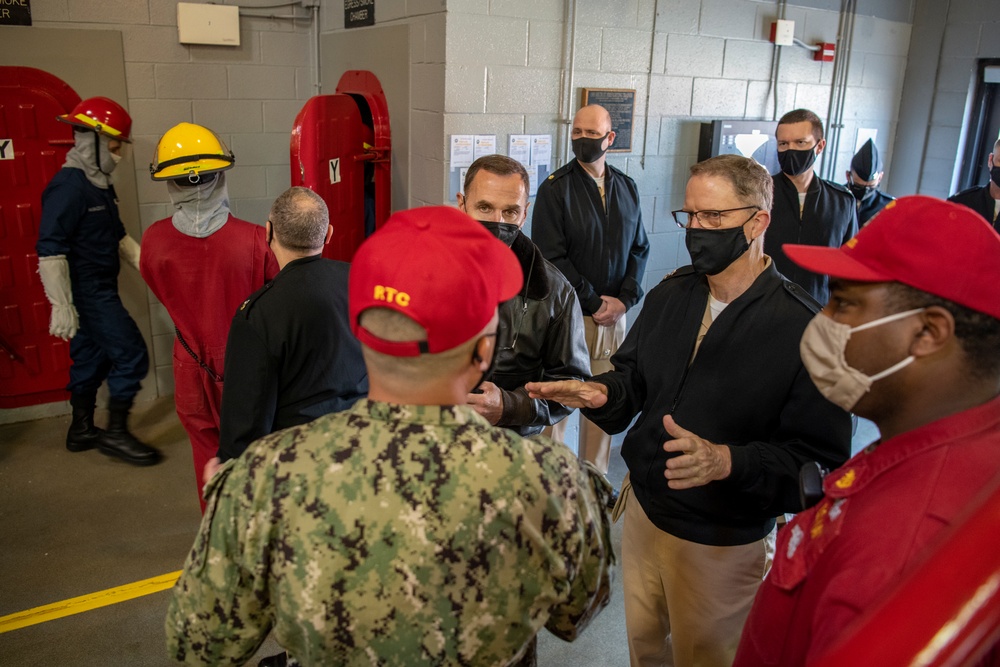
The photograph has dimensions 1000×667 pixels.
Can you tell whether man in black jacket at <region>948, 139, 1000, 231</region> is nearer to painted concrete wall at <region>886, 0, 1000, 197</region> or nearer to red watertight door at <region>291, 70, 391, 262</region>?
painted concrete wall at <region>886, 0, 1000, 197</region>

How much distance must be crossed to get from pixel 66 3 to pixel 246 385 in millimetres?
3402

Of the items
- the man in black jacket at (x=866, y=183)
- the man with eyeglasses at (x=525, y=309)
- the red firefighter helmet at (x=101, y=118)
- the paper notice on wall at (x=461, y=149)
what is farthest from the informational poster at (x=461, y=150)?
the man in black jacket at (x=866, y=183)

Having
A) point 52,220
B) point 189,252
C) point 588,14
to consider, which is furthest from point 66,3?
point 588,14

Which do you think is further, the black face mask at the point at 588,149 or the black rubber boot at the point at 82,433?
the black rubber boot at the point at 82,433

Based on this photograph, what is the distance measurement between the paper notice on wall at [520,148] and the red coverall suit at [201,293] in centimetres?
143

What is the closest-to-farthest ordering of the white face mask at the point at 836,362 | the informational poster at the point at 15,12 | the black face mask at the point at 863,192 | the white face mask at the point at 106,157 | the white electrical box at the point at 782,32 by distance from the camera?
the white face mask at the point at 836,362, the white face mask at the point at 106,157, the informational poster at the point at 15,12, the white electrical box at the point at 782,32, the black face mask at the point at 863,192

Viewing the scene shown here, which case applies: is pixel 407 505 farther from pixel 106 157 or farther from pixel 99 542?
pixel 106 157

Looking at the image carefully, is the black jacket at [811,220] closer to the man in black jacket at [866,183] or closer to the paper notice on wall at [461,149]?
the man in black jacket at [866,183]

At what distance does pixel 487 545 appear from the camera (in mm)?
1144

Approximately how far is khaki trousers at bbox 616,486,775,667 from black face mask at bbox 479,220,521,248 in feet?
3.21

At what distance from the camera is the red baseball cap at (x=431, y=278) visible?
111 centimetres

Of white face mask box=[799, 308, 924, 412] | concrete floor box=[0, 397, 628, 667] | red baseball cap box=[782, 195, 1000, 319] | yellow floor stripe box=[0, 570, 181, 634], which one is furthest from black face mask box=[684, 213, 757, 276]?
yellow floor stripe box=[0, 570, 181, 634]

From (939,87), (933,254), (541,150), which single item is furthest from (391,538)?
(939,87)

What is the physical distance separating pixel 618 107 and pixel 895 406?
327 centimetres
